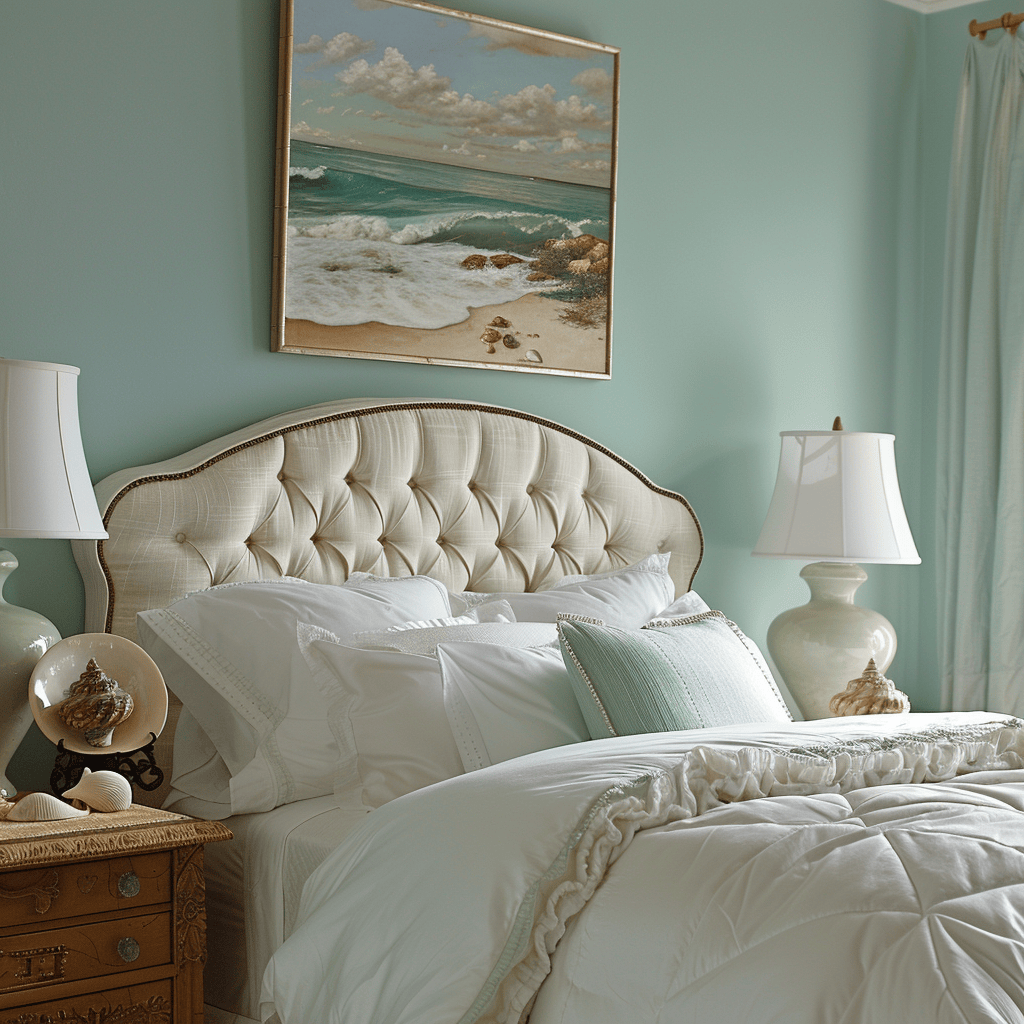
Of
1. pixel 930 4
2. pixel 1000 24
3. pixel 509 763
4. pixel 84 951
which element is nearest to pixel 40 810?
pixel 84 951

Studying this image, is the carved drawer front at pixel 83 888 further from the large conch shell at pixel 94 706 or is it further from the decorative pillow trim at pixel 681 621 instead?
the decorative pillow trim at pixel 681 621

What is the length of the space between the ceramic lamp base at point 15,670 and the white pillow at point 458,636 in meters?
0.57

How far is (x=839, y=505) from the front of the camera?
3262mm

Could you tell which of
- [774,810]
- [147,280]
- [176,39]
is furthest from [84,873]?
[176,39]

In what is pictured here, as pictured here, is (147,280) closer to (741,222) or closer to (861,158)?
(741,222)

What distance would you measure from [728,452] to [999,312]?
38.9 inches

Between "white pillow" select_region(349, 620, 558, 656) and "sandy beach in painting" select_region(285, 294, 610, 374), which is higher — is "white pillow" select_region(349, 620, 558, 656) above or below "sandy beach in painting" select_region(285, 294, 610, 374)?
below

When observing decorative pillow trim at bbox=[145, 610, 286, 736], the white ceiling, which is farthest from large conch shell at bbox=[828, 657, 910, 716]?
the white ceiling

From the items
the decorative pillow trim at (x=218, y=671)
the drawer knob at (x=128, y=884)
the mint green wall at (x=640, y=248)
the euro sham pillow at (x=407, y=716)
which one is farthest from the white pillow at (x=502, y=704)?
the mint green wall at (x=640, y=248)

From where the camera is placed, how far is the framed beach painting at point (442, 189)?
9.27 ft

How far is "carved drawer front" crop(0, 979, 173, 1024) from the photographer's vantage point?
1819 mm

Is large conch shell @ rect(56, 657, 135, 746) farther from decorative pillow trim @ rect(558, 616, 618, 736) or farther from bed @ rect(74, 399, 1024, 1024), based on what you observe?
decorative pillow trim @ rect(558, 616, 618, 736)

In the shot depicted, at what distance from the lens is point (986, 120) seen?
12.6ft

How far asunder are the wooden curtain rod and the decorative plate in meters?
3.18
